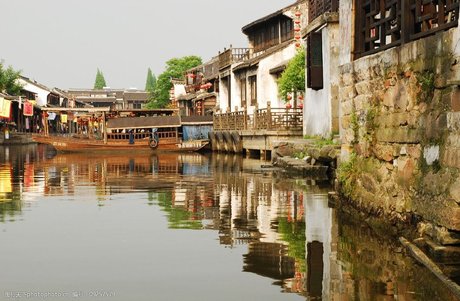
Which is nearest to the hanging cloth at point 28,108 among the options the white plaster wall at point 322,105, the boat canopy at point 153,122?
the boat canopy at point 153,122

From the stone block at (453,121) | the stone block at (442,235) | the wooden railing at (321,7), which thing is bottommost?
the stone block at (442,235)

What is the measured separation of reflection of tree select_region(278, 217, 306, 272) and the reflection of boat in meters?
33.6

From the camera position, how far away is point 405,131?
10234mm

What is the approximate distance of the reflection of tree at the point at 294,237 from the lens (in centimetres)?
905

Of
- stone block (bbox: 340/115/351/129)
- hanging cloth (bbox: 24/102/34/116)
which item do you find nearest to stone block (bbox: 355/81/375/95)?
stone block (bbox: 340/115/351/129)

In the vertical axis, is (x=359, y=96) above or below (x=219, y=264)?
above

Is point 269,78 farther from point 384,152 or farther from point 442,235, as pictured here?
point 442,235

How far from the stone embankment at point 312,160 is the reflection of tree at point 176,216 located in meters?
4.93

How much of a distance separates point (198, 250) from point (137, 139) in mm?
38085

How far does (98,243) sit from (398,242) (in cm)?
409

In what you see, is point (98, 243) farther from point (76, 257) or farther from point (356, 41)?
point (356, 41)

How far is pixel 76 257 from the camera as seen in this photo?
9180mm

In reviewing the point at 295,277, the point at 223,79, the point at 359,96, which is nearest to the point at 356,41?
the point at 359,96

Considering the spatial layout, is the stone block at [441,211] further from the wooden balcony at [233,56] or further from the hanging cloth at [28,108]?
the hanging cloth at [28,108]
